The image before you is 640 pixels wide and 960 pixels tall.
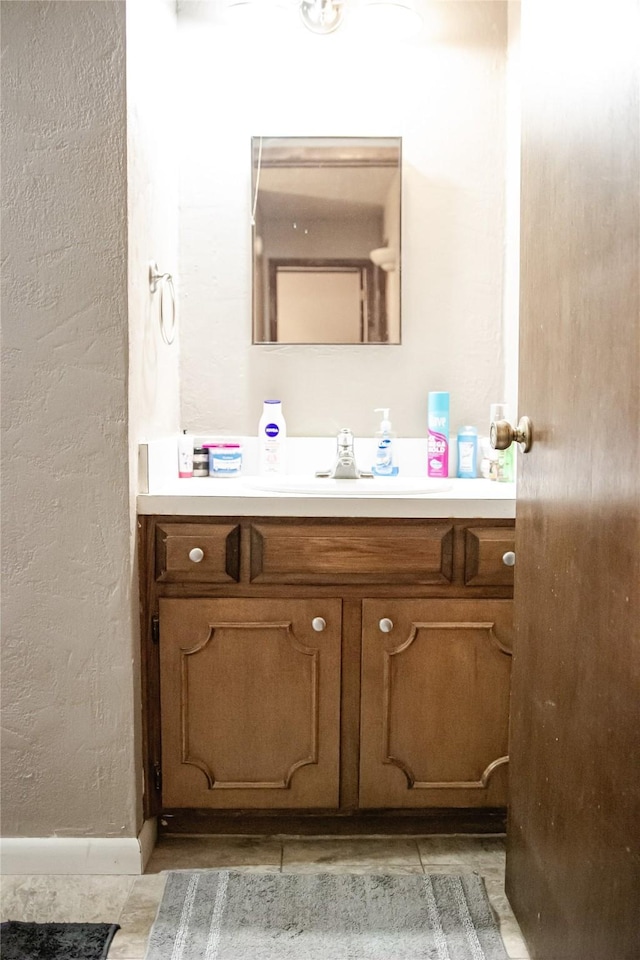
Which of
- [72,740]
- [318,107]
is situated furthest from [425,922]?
[318,107]

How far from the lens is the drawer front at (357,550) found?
176 cm

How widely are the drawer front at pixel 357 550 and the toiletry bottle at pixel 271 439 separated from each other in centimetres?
43

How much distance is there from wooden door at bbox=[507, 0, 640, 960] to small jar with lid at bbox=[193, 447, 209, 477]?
38.7 inches

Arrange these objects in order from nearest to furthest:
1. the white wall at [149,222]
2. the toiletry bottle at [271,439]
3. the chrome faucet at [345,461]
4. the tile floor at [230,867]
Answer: the tile floor at [230,867], the white wall at [149,222], the chrome faucet at [345,461], the toiletry bottle at [271,439]

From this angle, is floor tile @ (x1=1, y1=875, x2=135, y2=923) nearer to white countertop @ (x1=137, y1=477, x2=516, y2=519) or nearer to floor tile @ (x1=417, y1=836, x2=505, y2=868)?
floor tile @ (x1=417, y1=836, x2=505, y2=868)

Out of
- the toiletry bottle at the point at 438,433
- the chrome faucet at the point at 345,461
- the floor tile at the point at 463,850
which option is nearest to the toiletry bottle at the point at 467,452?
the toiletry bottle at the point at 438,433

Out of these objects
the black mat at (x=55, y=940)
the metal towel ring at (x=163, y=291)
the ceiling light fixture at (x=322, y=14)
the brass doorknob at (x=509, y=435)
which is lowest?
the black mat at (x=55, y=940)

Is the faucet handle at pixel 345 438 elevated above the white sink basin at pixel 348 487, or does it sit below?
above

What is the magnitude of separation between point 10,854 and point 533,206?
1683 mm

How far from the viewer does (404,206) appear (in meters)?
2.24

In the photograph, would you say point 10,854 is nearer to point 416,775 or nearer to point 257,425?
point 416,775

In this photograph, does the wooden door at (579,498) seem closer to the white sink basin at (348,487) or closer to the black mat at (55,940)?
the white sink basin at (348,487)

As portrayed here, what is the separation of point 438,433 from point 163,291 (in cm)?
81

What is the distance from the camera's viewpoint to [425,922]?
1.56 meters
